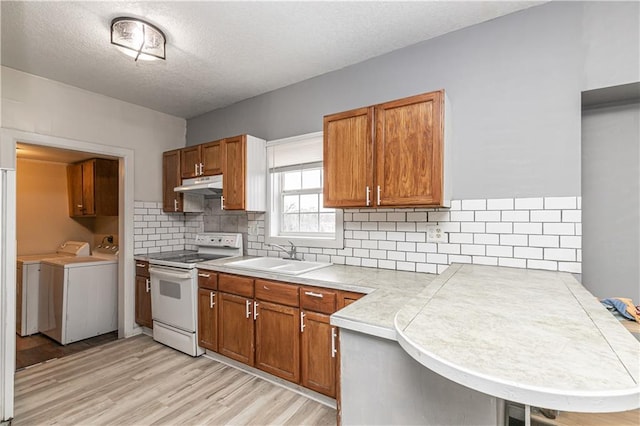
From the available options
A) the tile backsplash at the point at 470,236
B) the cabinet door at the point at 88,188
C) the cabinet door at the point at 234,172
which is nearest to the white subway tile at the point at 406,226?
the tile backsplash at the point at 470,236

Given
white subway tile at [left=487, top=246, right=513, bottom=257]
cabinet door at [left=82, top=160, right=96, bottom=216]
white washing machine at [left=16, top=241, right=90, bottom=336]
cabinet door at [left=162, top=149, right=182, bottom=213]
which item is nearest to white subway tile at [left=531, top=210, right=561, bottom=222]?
white subway tile at [left=487, top=246, right=513, bottom=257]

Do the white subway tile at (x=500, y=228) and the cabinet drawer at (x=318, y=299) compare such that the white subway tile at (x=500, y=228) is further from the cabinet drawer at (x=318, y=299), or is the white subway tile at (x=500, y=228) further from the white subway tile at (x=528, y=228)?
the cabinet drawer at (x=318, y=299)

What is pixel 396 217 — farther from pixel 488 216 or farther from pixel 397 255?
pixel 488 216

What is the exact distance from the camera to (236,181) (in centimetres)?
307

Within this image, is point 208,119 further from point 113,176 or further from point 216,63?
point 113,176

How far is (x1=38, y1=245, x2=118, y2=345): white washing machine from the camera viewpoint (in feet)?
10.8

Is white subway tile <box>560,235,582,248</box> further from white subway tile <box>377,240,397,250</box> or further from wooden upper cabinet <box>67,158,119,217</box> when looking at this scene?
wooden upper cabinet <box>67,158,119,217</box>

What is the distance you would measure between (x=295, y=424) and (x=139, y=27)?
9.38ft

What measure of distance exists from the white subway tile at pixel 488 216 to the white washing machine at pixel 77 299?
3987mm

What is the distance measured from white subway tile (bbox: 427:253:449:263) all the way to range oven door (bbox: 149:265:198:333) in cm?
213

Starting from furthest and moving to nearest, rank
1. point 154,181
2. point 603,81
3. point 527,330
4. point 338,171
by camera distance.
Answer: point 154,181
point 338,171
point 603,81
point 527,330

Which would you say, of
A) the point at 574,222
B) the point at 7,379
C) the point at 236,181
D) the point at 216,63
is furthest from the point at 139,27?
the point at 574,222

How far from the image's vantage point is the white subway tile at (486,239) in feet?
6.72

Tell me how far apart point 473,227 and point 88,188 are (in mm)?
4871
